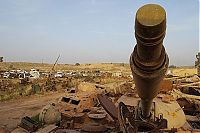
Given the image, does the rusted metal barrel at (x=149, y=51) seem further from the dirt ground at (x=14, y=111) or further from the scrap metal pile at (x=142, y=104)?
the dirt ground at (x=14, y=111)

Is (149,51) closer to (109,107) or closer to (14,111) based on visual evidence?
(109,107)

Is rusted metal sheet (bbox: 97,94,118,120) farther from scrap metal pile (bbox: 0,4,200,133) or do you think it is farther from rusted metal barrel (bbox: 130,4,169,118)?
rusted metal barrel (bbox: 130,4,169,118)

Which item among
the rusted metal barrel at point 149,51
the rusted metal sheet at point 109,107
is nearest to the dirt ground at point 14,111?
the rusted metal sheet at point 109,107

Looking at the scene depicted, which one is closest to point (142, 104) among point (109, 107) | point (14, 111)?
point (109, 107)

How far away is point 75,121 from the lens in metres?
9.79

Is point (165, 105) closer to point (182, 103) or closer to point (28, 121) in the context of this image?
point (28, 121)

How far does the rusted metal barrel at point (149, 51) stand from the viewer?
2865mm

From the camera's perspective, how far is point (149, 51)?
3184 millimetres

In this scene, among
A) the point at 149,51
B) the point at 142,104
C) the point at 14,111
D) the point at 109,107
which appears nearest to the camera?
the point at 149,51

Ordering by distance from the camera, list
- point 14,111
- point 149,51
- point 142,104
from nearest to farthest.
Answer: point 149,51, point 142,104, point 14,111

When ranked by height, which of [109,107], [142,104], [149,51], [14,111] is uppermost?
[149,51]

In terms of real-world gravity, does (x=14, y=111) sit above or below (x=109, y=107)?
below

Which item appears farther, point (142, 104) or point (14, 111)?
point (14, 111)

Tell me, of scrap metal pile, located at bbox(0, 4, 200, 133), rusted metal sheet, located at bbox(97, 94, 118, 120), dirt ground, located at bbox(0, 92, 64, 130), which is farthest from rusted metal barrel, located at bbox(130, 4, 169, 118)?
dirt ground, located at bbox(0, 92, 64, 130)
